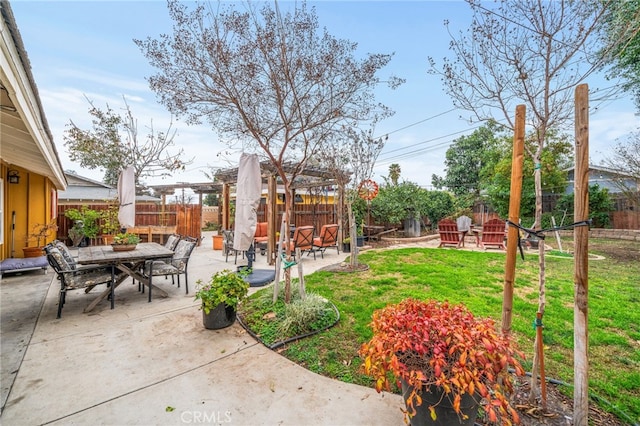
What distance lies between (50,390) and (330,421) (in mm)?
2261

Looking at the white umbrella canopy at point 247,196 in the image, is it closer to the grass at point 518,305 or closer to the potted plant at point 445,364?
the grass at point 518,305

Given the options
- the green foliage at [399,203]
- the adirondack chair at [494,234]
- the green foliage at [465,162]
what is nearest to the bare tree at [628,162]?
the adirondack chair at [494,234]

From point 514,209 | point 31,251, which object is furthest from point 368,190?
point 31,251

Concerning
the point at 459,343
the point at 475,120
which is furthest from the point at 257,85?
the point at 459,343

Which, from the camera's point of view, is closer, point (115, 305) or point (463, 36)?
point (463, 36)

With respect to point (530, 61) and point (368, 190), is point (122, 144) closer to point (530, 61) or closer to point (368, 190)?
point (368, 190)

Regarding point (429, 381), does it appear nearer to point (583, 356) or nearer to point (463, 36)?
point (583, 356)

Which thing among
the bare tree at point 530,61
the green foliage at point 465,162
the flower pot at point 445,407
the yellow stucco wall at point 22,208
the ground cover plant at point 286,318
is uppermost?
the green foliage at point 465,162

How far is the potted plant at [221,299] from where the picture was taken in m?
3.12

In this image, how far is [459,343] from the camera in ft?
4.84

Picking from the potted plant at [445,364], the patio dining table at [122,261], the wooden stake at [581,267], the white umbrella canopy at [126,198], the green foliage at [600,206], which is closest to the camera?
the potted plant at [445,364]

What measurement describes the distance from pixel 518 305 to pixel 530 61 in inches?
126

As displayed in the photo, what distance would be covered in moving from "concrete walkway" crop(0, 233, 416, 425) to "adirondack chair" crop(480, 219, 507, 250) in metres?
8.36

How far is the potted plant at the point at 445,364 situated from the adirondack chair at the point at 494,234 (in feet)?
27.4
